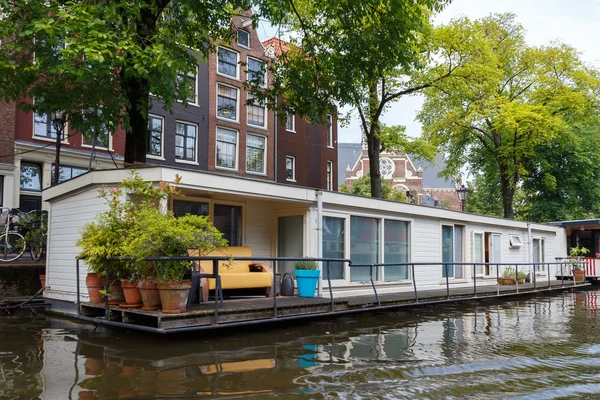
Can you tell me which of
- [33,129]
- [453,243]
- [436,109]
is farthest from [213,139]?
[453,243]

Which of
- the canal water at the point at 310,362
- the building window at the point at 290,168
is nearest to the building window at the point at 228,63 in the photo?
the building window at the point at 290,168

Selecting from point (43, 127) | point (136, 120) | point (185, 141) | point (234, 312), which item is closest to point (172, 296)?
point (234, 312)

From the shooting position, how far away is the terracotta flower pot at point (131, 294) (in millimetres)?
7825

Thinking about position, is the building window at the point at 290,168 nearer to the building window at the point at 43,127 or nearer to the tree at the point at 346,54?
the building window at the point at 43,127

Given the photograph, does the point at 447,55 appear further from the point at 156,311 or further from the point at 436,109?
the point at 156,311

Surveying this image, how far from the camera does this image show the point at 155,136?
77.4 feet

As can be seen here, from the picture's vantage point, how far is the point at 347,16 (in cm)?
1290

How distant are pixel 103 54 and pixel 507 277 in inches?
541

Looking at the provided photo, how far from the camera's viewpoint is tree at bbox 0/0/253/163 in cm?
883

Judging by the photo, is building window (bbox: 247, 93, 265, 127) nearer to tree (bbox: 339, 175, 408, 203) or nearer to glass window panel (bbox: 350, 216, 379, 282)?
glass window panel (bbox: 350, 216, 379, 282)

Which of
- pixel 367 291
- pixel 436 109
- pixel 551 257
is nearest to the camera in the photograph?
pixel 367 291

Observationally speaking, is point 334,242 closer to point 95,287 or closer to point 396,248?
point 396,248

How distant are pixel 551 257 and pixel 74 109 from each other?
18064mm

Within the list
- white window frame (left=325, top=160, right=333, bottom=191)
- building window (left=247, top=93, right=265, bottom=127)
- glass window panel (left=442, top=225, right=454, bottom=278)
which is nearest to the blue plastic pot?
glass window panel (left=442, top=225, right=454, bottom=278)
